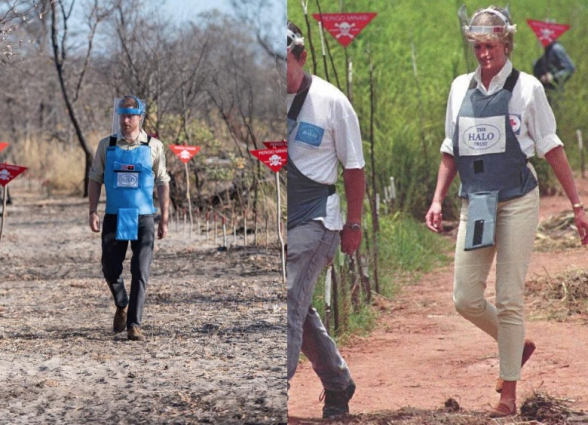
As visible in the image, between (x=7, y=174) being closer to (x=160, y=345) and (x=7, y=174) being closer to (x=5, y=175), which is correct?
(x=5, y=175)

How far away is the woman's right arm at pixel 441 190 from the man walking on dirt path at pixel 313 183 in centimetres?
31

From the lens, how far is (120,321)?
6.10 metres

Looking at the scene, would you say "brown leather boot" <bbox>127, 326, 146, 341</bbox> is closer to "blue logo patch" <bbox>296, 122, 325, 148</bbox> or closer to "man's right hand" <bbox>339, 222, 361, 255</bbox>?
"man's right hand" <bbox>339, 222, 361, 255</bbox>

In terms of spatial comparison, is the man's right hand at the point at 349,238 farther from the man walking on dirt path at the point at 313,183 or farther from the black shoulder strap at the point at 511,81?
the black shoulder strap at the point at 511,81

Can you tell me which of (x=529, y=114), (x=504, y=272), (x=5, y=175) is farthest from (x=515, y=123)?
(x=5, y=175)

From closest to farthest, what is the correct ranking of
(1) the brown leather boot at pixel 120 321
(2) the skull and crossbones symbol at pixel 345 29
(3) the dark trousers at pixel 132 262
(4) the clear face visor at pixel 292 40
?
1. (4) the clear face visor at pixel 292 40
2. (2) the skull and crossbones symbol at pixel 345 29
3. (3) the dark trousers at pixel 132 262
4. (1) the brown leather boot at pixel 120 321

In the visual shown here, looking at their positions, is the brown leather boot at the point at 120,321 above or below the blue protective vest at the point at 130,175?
below

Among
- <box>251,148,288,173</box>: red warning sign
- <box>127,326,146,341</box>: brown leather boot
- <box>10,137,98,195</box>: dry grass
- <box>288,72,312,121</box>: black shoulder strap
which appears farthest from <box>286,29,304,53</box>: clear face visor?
<box>10,137,98,195</box>: dry grass

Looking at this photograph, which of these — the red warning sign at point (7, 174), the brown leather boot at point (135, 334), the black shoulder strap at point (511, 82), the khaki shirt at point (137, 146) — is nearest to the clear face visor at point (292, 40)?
the black shoulder strap at point (511, 82)

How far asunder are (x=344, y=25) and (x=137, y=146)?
999mm

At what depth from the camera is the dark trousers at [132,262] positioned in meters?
5.78

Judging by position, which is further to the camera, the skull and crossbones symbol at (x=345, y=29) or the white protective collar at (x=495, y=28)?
the skull and crossbones symbol at (x=345, y=29)

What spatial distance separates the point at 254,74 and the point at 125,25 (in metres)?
2.36

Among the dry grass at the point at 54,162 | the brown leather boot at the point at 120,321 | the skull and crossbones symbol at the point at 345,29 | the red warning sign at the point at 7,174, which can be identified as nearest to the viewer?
the skull and crossbones symbol at the point at 345,29
